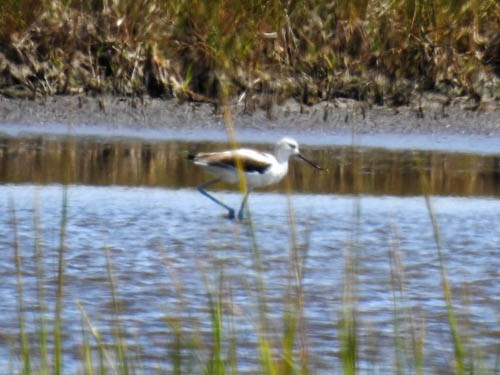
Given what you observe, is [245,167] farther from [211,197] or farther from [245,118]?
[245,118]

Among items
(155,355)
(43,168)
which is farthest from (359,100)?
(155,355)

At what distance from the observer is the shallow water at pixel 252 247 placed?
488cm

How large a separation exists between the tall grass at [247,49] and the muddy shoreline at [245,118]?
111 millimetres

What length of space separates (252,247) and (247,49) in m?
6.41

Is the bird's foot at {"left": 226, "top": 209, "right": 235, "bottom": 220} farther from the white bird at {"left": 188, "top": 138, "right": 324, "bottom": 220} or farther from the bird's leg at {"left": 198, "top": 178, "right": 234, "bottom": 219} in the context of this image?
the white bird at {"left": 188, "top": 138, "right": 324, "bottom": 220}

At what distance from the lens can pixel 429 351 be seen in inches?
193

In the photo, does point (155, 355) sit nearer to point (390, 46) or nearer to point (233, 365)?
point (233, 365)

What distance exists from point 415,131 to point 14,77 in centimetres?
329

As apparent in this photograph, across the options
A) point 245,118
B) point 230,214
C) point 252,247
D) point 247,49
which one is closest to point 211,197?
point 230,214

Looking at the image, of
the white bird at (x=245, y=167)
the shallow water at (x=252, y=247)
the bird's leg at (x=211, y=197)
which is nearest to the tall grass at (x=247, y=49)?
the shallow water at (x=252, y=247)

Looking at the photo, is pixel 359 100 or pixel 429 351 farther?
pixel 359 100

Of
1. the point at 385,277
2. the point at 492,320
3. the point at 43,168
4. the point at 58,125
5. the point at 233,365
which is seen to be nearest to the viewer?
the point at 233,365

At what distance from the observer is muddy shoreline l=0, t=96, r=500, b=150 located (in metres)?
11.5

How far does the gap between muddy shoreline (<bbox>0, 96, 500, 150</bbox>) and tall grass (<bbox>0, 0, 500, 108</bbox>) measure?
0.11 m
